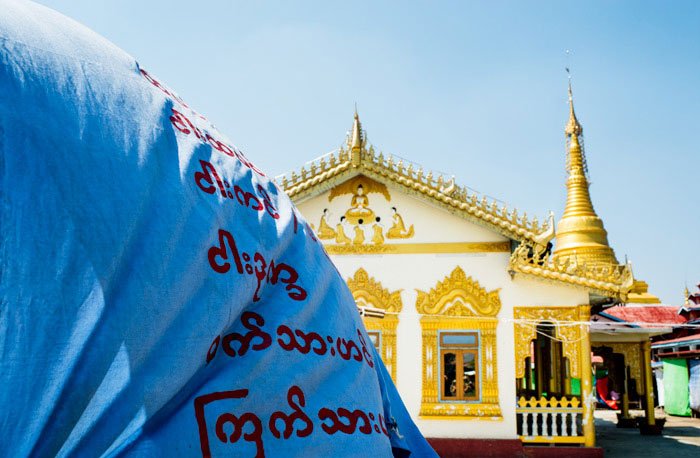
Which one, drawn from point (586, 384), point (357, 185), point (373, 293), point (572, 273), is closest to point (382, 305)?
point (373, 293)

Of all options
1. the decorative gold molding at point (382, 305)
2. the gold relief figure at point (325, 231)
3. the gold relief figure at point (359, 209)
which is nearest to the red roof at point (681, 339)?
the decorative gold molding at point (382, 305)

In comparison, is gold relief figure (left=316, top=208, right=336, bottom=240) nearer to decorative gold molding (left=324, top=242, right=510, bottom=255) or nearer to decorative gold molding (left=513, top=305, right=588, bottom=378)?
decorative gold molding (left=324, top=242, right=510, bottom=255)

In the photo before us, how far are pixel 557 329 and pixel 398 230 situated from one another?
10.4 ft

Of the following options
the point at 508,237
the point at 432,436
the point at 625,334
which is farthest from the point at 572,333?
the point at 625,334

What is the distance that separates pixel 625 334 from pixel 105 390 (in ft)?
56.5

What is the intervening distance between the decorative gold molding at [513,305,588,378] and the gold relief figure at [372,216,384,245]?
2599 millimetres

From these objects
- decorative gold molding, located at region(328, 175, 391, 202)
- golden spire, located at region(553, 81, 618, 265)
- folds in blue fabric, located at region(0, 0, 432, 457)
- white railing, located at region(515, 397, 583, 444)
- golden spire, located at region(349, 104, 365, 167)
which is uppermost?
golden spire, located at region(553, 81, 618, 265)

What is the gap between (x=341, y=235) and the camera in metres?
12.0

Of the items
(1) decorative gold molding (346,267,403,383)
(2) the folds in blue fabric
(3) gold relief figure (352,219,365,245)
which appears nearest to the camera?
(2) the folds in blue fabric

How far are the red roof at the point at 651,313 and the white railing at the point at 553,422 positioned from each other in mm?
12773

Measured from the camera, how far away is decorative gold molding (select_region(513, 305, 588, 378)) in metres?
11.0

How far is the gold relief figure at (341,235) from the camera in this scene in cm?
1191

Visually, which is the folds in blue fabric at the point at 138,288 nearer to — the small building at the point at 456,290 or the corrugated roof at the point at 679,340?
the small building at the point at 456,290

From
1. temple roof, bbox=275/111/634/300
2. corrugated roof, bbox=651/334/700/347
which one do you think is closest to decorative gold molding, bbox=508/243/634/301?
temple roof, bbox=275/111/634/300
